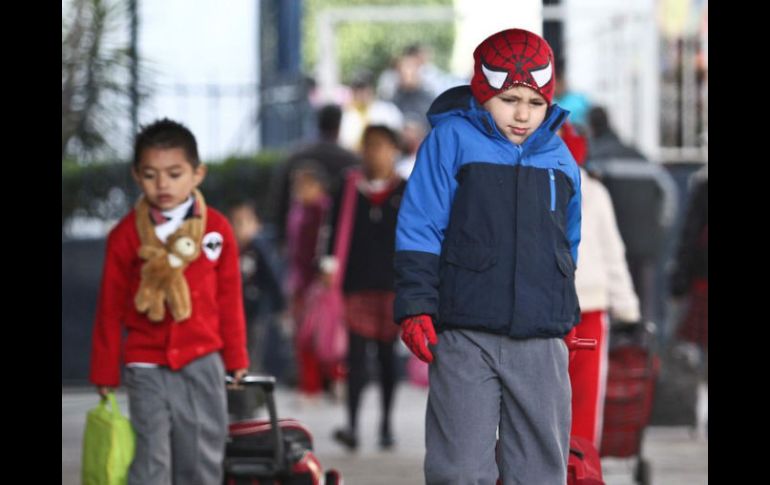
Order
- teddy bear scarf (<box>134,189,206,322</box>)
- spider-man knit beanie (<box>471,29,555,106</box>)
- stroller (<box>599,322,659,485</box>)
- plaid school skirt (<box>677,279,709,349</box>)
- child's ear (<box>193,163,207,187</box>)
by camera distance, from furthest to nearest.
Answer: plaid school skirt (<box>677,279,709,349</box>)
stroller (<box>599,322,659,485</box>)
child's ear (<box>193,163,207,187</box>)
teddy bear scarf (<box>134,189,206,322</box>)
spider-man knit beanie (<box>471,29,555,106</box>)

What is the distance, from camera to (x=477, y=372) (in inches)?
203

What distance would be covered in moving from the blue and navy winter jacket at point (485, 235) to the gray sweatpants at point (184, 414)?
119 centimetres

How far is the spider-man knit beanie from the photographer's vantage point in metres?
5.27

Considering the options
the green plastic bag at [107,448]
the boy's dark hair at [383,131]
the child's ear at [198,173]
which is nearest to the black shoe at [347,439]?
the boy's dark hair at [383,131]

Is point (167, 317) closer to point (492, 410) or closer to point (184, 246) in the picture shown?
point (184, 246)

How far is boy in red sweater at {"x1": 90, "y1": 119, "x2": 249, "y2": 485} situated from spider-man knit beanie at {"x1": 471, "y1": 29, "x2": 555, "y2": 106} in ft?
4.07

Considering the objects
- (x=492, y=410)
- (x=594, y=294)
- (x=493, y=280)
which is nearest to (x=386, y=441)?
(x=594, y=294)

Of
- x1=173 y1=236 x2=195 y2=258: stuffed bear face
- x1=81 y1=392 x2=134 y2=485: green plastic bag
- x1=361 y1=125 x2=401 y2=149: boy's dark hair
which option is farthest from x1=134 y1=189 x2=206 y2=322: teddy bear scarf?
x1=361 y1=125 x2=401 y2=149: boy's dark hair

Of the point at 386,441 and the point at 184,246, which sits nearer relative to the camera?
the point at 184,246

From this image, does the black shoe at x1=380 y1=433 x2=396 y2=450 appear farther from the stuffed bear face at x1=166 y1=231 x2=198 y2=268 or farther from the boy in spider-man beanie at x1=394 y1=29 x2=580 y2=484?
the boy in spider-man beanie at x1=394 y1=29 x2=580 y2=484

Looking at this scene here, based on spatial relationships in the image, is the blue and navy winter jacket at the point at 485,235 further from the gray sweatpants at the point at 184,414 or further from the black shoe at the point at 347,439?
the black shoe at the point at 347,439

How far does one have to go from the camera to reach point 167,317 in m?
6.08

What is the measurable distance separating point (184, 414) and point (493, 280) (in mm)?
1428
